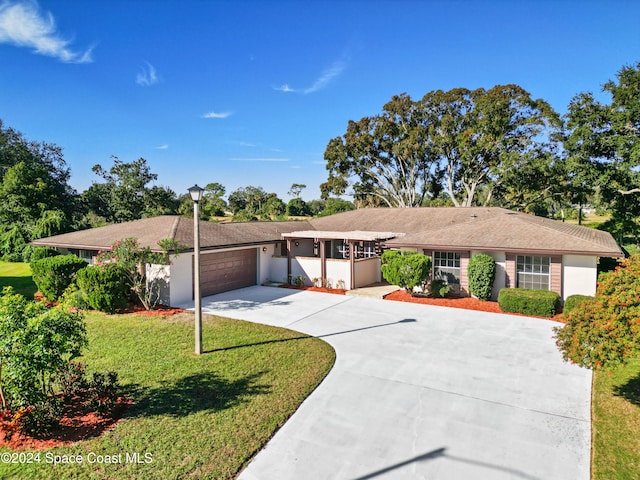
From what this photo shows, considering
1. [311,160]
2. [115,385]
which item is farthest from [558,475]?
[311,160]

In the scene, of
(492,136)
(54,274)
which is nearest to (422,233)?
(54,274)

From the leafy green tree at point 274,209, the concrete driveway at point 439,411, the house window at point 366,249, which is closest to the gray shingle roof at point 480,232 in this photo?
the house window at point 366,249

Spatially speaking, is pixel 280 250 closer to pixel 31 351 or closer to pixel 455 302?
pixel 455 302

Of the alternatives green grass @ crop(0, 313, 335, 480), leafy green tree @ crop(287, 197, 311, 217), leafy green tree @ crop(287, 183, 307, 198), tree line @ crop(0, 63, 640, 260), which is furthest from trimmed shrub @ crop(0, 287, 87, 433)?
leafy green tree @ crop(287, 183, 307, 198)

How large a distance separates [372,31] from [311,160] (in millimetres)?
27860

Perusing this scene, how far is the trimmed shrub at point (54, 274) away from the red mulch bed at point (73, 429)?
34.2 ft

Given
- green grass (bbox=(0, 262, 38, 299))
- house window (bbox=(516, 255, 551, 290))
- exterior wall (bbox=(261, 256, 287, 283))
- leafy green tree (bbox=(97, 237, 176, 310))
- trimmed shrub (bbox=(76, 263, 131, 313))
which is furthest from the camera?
exterior wall (bbox=(261, 256, 287, 283))

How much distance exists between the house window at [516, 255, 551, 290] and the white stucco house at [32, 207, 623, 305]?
0.03 meters

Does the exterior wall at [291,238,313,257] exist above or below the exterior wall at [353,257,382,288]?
above

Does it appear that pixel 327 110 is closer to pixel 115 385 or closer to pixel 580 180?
pixel 580 180

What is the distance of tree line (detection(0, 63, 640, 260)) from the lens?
25594 mm

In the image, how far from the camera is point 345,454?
5.22 metres

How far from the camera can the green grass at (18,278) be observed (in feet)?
57.3

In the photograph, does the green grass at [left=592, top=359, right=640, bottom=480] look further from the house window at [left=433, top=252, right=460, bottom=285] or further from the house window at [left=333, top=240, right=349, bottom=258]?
the house window at [left=333, top=240, right=349, bottom=258]
